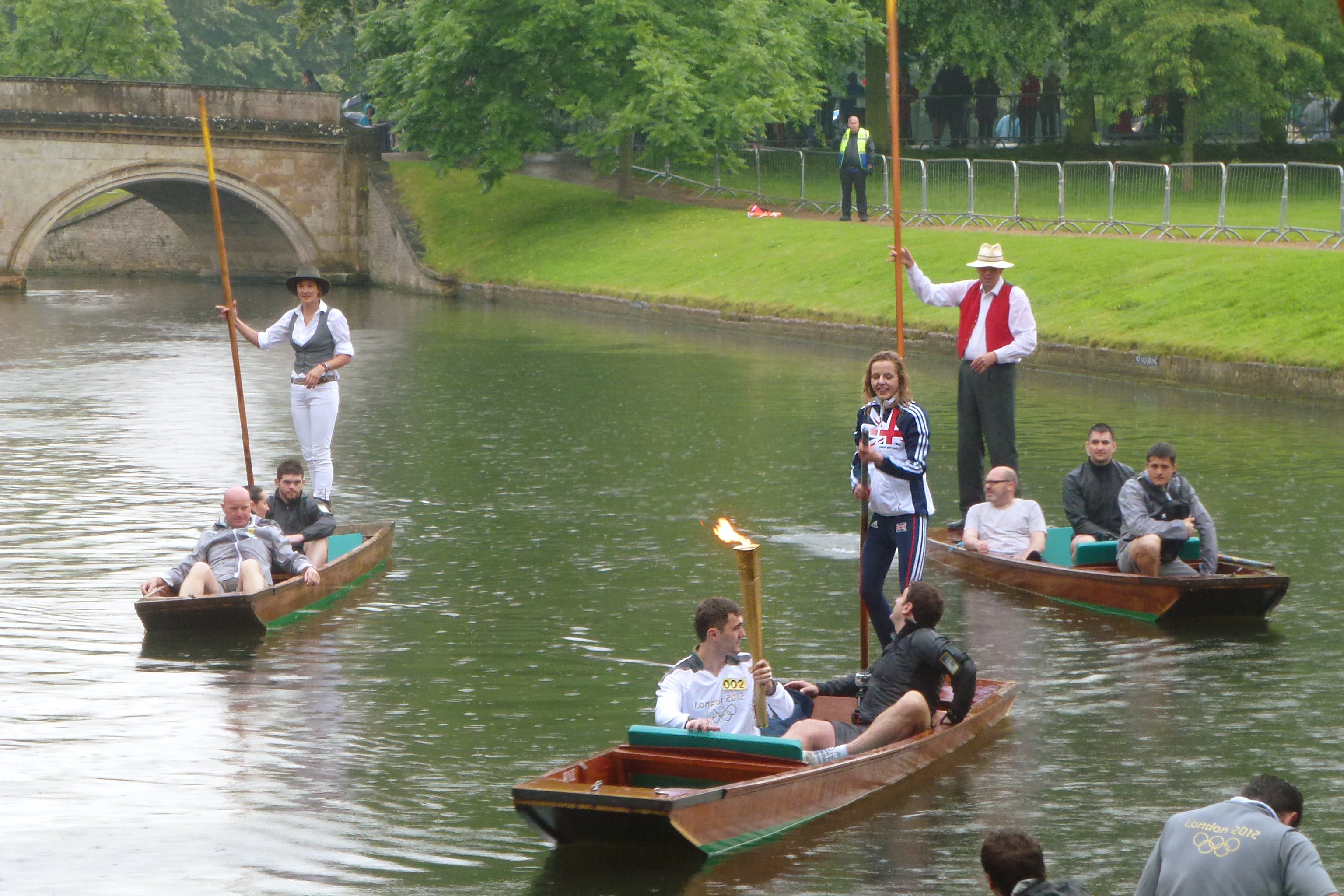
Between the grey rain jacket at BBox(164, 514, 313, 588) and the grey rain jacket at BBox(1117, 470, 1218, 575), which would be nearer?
the grey rain jacket at BBox(164, 514, 313, 588)

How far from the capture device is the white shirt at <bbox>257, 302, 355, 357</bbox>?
45.2 ft

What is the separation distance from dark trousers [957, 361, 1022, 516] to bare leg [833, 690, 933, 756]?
4.95 meters

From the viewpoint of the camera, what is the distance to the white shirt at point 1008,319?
510 inches

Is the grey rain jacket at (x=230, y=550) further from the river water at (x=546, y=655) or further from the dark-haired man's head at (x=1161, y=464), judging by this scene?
the dark-haired man's head at (x=1161, y=464)

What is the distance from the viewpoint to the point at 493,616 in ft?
38.5

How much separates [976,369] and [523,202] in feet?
117

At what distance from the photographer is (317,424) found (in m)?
13.9

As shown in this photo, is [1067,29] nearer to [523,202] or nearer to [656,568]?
[523,202]

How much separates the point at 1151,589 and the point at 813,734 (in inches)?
153

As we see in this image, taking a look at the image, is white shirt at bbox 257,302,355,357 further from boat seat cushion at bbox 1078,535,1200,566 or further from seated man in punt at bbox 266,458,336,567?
boat seat cushion at bbox 1078,535,1200,566

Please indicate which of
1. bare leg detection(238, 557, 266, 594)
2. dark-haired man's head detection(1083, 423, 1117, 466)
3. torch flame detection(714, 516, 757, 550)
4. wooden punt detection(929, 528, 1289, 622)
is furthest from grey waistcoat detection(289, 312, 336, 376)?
torch flame detection(714, 516, 757, 550)

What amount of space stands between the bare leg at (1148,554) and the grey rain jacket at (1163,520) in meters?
0.08

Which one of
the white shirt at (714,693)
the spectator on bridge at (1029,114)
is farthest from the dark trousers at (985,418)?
the spectator on bridge at (1029,114)

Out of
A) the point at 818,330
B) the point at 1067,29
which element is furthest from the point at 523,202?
the point at 818,330
